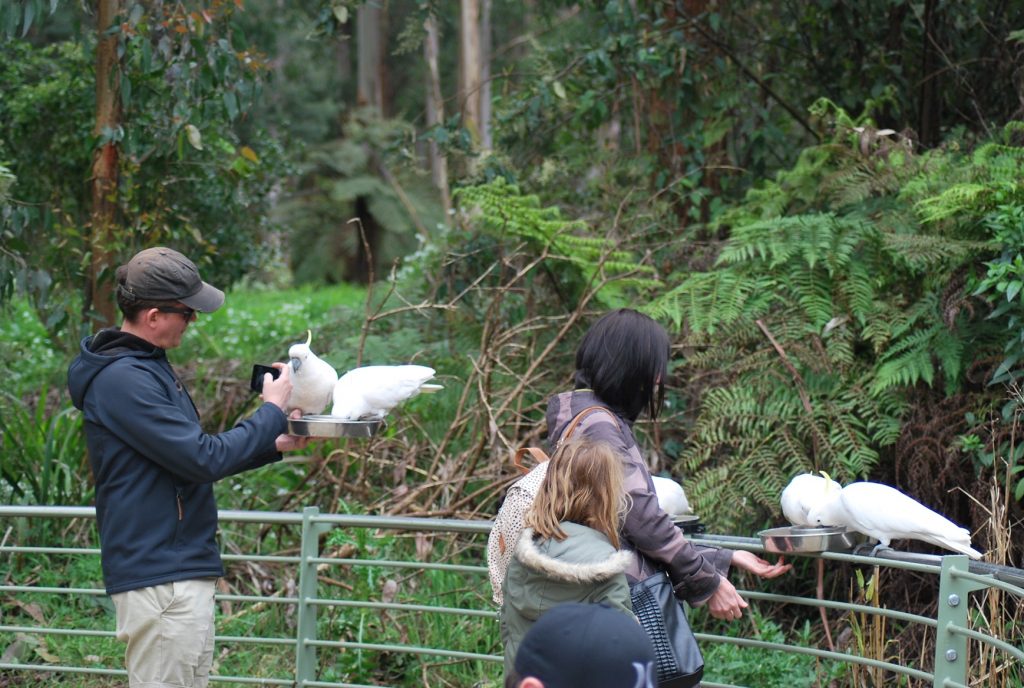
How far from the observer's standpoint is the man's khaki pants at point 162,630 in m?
2.91

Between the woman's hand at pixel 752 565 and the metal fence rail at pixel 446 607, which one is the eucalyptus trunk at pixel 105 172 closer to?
the metal fence rail at pixel 446 607

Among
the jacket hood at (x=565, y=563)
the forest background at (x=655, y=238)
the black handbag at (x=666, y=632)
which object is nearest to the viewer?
the jacket hood at (x=565, y=563)

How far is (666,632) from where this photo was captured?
2.77m

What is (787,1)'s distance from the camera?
7551 millimetres

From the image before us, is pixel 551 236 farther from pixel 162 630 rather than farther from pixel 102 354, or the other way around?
pixel 162 630

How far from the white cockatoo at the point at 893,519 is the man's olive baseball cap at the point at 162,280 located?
1979mm

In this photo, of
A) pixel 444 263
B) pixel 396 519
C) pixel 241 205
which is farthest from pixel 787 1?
pixel 396 519

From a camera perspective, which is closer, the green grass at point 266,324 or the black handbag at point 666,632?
the black handbag at point 666,632

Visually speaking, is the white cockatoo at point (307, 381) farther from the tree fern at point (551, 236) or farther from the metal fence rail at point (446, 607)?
the tree fern at point (551, 236)

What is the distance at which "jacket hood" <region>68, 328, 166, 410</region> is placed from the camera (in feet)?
9.65

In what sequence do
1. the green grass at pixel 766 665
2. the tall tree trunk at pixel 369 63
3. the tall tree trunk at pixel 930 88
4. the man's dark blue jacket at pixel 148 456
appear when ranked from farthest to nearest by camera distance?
the tall tree trunk at pixel 369 63
the tall tree trunk at pixel 930 88
the green grass at pixel 766 665
the man's dark blue jacket at pixel 148 456

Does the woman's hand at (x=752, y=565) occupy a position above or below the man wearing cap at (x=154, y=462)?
below

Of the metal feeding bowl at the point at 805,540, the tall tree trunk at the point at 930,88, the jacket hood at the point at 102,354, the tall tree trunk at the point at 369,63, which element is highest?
the tall tree trunk at the point at 369,63

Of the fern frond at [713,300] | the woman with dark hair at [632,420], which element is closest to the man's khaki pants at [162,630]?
the woman with dark hair at [632,420]
